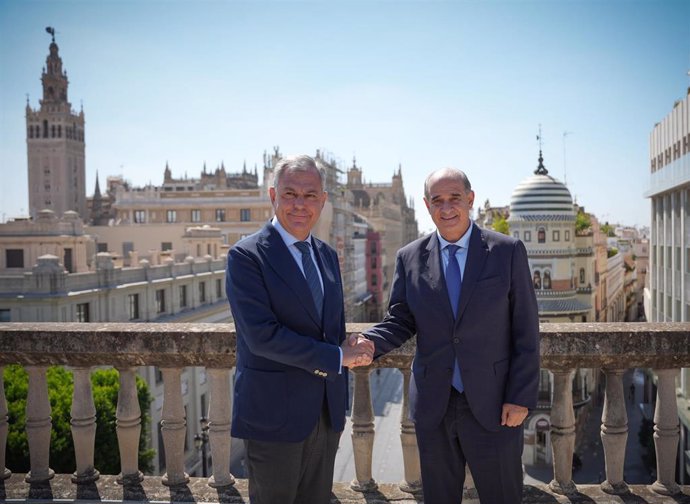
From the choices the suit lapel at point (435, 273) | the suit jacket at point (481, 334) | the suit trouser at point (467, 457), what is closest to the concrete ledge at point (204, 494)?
the suit trouser at point (467, 457)

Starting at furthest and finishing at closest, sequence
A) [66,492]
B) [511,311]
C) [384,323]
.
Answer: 1. [66,492]
2. [384,323]
3. [511,311]

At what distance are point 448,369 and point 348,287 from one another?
225 ft

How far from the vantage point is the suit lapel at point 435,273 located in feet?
11.9

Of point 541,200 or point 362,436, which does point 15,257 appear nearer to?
point 541,200

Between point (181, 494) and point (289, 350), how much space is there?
201cm

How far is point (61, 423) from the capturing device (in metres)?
15.9

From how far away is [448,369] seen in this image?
359 cm

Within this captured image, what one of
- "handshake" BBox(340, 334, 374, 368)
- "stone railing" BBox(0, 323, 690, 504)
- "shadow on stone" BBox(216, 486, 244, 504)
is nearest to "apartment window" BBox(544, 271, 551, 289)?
"stone railing" BBox(0, 323, 690, 504)

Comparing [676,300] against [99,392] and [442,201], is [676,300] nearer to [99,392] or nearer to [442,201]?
[99,392]

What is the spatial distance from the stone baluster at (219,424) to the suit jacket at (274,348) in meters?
1.24

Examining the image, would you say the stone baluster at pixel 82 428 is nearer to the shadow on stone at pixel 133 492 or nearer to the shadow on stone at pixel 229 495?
the shadow on stone at pixel 133 492

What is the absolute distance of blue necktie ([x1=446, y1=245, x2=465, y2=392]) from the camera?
11.9 ft

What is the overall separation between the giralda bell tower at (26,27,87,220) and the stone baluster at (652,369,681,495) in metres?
111

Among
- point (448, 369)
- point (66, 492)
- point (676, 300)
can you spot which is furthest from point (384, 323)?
point (676, 300)
